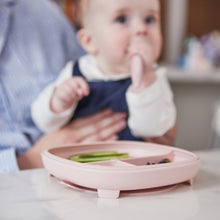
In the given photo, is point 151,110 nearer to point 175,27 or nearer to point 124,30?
point 124,30

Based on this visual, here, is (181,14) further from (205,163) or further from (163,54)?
(205,163)

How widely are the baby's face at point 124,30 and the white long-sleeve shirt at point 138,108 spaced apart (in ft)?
0.20

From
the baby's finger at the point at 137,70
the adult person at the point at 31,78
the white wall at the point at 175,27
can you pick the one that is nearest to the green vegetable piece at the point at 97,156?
the baby's finger at the point at 137,70

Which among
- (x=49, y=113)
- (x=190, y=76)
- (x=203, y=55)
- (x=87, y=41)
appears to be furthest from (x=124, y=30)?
(x=203, y=55)

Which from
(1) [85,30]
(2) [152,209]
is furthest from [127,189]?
(1) [85,30]

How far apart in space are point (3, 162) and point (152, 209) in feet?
1.65

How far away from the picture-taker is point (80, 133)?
1061mm

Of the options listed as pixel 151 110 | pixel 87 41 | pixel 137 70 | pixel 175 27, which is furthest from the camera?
pixel 175 27

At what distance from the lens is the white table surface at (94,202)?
19.6 inches

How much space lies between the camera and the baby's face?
2.87 feet

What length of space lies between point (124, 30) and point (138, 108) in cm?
17

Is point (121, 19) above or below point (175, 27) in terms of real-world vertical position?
above

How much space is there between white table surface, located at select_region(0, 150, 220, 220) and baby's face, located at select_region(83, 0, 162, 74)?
338 mm

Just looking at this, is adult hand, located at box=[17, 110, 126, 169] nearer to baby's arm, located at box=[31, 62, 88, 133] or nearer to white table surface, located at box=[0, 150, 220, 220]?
baby's arm, located at box=[31, 62, 88, 133]
